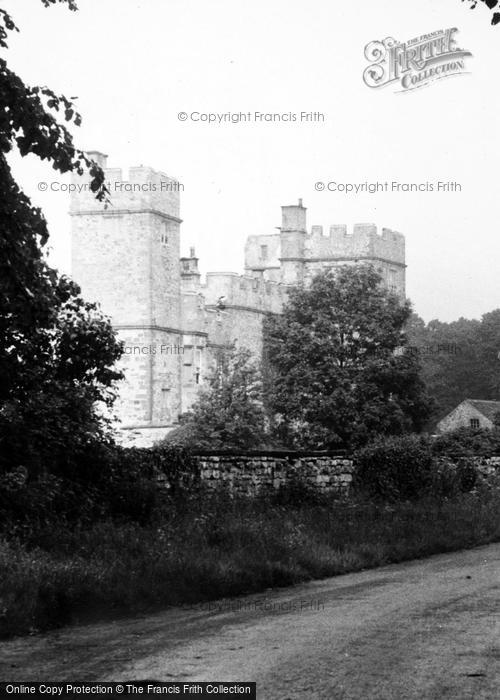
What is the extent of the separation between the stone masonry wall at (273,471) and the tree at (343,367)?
141 ft

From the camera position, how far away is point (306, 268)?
94.9 meters

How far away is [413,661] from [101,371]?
12.7 meters

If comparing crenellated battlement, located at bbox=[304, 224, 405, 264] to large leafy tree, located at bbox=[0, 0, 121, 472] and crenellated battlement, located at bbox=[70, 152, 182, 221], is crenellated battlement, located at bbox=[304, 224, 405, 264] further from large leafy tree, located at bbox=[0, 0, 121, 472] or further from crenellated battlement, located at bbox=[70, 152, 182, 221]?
large leafy tree, located at bbox=[0, 0, 121, 472]

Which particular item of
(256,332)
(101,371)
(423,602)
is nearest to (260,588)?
(423,602)

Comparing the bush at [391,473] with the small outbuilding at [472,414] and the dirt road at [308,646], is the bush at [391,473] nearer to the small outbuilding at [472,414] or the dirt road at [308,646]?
the dirt road at [308,646]

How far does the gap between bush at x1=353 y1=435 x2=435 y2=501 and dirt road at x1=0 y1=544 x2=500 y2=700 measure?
35.2 feet

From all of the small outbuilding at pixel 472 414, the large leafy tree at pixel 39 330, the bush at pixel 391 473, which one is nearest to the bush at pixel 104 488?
the large leafy tree at pixel 39 330

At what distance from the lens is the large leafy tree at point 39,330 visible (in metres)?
14.0

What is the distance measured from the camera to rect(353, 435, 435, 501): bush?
25453mm

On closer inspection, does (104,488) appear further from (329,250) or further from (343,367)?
(329,250)

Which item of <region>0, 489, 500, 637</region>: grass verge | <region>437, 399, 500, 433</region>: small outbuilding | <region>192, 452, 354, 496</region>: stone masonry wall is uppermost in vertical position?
<region>192, 452, 354, 496</region>: stone masonry wall

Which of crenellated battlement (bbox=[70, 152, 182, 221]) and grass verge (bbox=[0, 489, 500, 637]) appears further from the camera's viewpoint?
crenellated battlement (bbox=[70, 152, 182, 221])

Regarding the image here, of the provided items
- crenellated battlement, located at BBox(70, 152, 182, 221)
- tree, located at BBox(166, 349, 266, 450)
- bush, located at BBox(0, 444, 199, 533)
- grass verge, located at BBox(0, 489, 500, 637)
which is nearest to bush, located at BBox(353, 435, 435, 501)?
grass verge, located at BBox(0, 489, 500, 637)

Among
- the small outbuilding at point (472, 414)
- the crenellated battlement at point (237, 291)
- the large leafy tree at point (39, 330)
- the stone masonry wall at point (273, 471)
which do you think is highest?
the crenellated battlement at point (237, 291)
